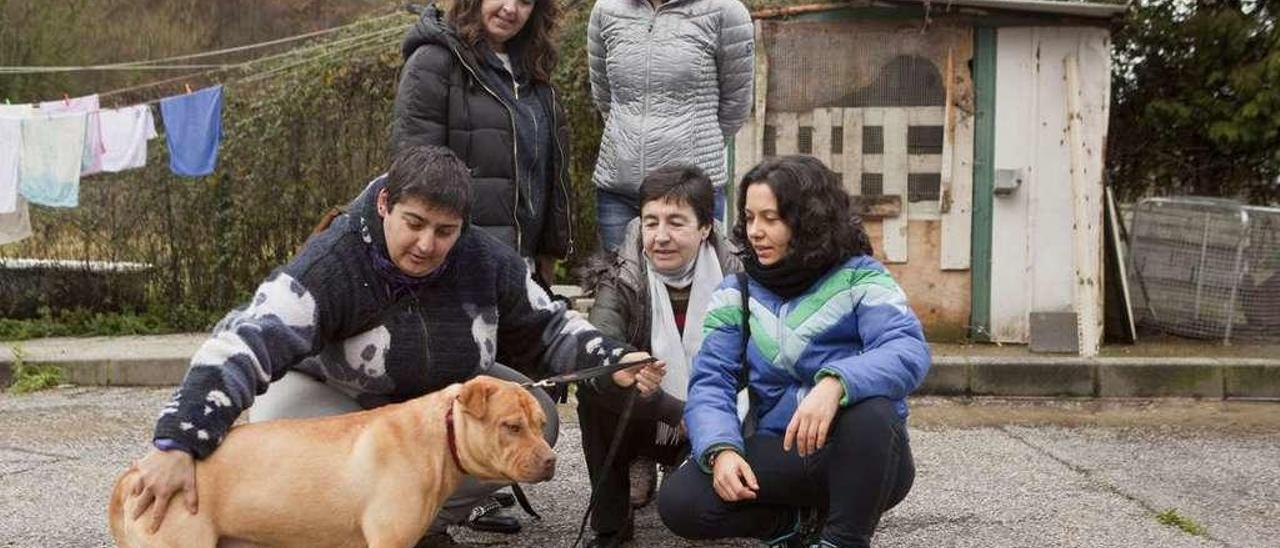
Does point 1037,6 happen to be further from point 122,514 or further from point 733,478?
point 122,514

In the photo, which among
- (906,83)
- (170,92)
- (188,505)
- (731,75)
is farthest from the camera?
(170,92)

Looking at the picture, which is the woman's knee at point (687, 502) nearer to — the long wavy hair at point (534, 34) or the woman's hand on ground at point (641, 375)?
the woman's hand on ground at point (641, 375)

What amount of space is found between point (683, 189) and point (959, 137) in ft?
16.1

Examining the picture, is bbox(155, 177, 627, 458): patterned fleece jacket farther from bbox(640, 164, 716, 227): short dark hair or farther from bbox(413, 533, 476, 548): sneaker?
bbox(413, 533, 476, 548): sneaker

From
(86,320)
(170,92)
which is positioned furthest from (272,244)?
(170,92)

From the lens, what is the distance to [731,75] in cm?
587

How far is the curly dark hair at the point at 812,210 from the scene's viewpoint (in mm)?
3863

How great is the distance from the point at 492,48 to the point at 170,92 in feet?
52.6

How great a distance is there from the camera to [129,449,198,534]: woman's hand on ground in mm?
3305

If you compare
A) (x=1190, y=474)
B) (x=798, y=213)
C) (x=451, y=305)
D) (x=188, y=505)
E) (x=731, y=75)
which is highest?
(x=731, y=75)

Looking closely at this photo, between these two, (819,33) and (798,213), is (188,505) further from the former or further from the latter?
(819,33)

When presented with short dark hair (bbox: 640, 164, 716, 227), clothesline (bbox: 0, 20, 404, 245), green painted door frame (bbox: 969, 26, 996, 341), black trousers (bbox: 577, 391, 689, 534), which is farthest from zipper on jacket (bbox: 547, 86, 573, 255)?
clothesline (bbox: 0, 20, 404, 245)

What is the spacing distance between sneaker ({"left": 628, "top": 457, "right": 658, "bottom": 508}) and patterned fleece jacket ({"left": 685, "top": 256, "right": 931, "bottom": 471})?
0.94 metres

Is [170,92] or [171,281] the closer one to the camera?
[171,281]
